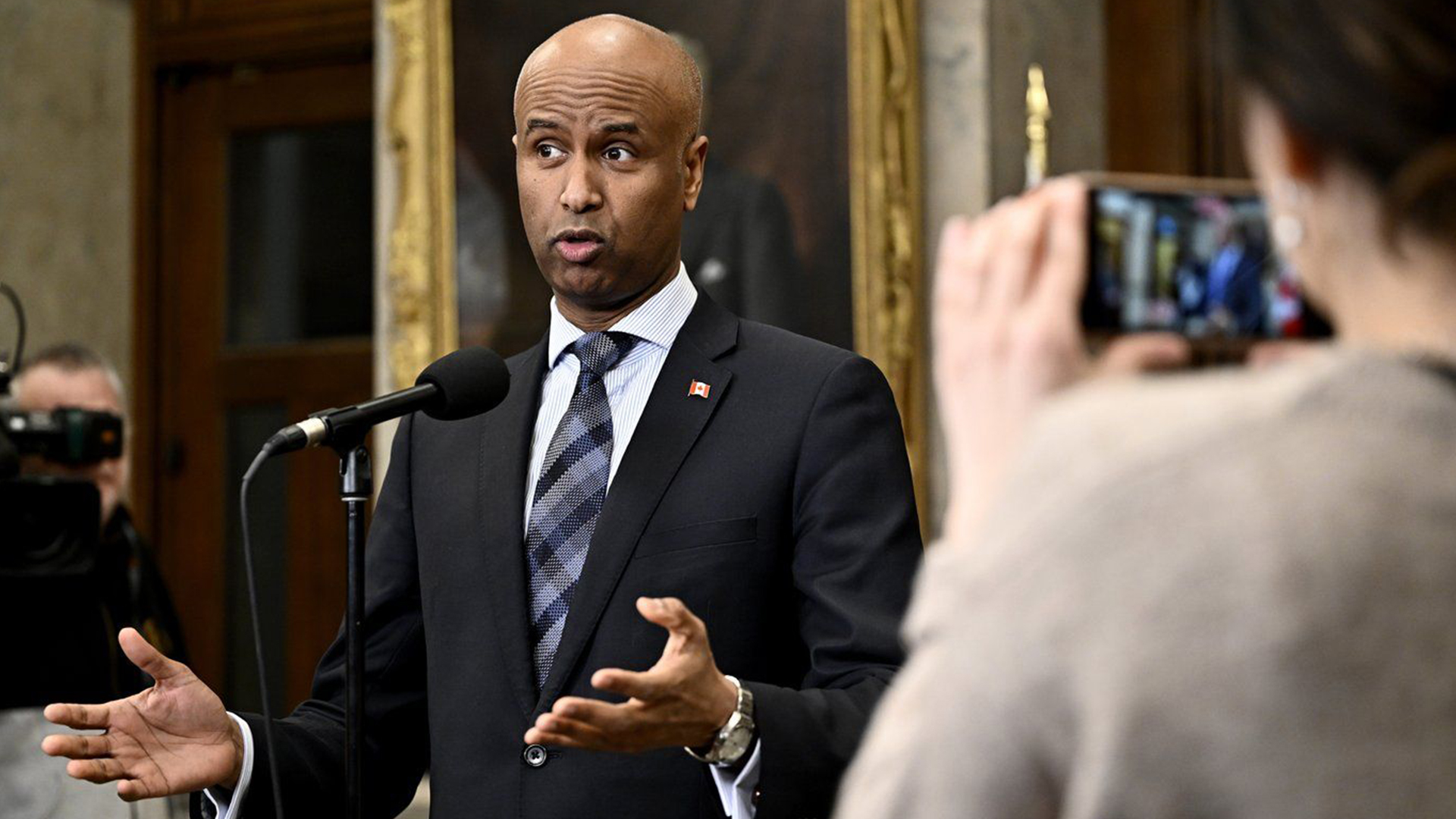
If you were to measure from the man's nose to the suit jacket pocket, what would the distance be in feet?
1.33

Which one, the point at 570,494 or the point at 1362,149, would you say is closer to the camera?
the point at 1362,149

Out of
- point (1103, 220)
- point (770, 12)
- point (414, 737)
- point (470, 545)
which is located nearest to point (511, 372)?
point (470, 545)

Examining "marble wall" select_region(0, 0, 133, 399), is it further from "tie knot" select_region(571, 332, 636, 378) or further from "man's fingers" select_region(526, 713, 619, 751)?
"man's fingers" select_region(526, 713, 619, 751)

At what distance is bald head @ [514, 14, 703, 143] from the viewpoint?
2.21 m

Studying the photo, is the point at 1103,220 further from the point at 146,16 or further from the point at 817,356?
the point at 146,16

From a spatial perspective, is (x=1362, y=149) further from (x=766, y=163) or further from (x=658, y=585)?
(x=766, y=163)

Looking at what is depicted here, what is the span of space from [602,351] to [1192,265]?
1.28 m

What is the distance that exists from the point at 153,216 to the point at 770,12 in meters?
2.78

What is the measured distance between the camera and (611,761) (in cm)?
200

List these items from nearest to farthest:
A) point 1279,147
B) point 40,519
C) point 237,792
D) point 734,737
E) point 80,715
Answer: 1. point 1279,147
2. point 734,737
3. point 80,715
4. point 237,792
5. point 40,519

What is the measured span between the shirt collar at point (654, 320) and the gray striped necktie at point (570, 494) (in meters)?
0.02

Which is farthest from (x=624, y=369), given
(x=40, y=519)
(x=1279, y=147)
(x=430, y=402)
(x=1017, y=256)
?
(x=40, y=519)

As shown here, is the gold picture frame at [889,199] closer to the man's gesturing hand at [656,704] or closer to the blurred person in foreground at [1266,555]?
the man's gesturing hand at [656,704]

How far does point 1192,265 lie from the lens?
1013 mm
